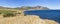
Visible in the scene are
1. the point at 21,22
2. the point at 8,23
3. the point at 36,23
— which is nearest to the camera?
the point at 8,23

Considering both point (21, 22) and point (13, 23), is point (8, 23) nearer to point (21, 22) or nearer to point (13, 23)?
point (13, 23)

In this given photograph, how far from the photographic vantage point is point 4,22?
802cm

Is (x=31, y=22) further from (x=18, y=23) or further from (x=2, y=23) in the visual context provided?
(x=2, y=23)

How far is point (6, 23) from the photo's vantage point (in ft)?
25.7

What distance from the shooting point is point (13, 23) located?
796cm

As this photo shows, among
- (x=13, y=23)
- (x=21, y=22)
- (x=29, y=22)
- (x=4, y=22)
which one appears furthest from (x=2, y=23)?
(x=29, y=22)

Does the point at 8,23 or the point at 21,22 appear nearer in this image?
the point at 8,23

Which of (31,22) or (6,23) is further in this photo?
(31,22)

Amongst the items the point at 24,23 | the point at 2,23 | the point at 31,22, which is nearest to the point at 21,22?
the point at 24,23

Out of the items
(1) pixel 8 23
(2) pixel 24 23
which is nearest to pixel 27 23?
(2) pixel 24 23

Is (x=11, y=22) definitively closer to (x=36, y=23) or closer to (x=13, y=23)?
(x=13, y=23)

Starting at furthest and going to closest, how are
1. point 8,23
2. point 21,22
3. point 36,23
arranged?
point 36,23
point 21,22
point 8,23

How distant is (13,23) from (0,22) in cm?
97

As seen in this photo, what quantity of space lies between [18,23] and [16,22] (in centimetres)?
18
